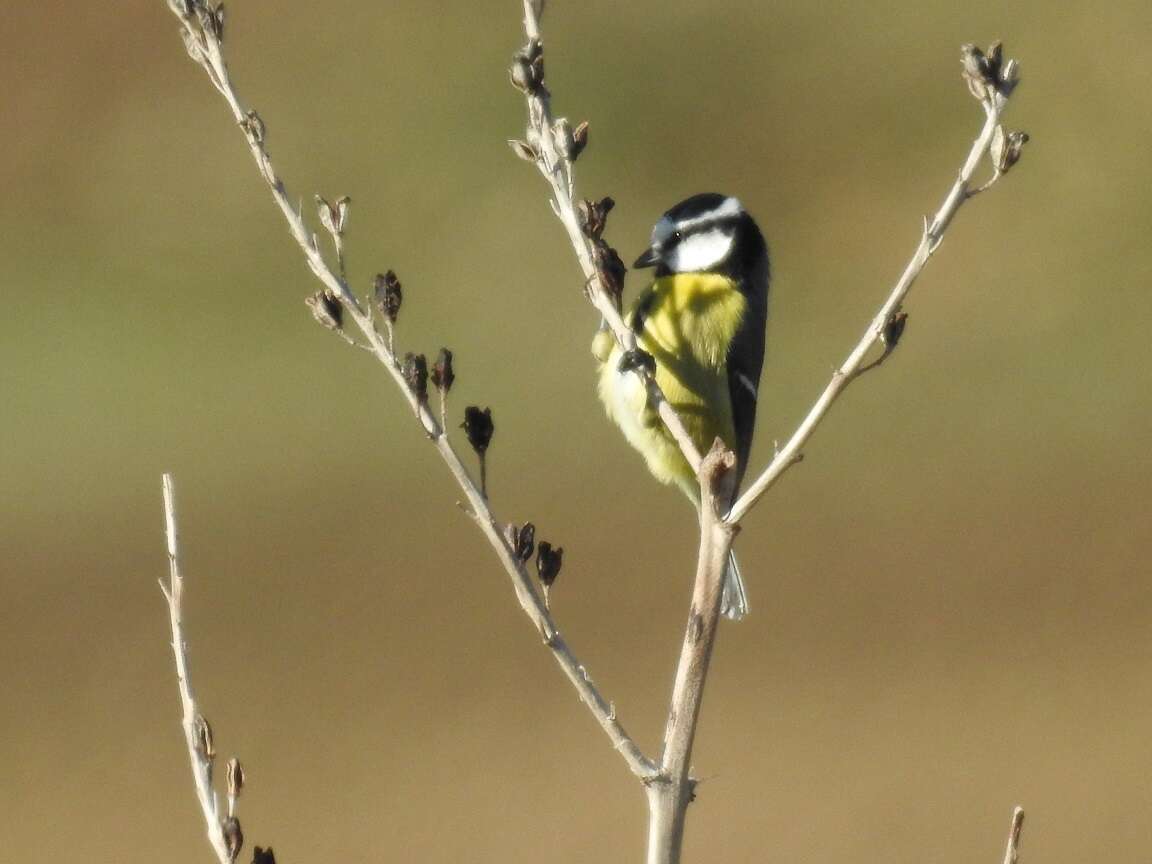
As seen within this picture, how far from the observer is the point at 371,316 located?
6.59 feet

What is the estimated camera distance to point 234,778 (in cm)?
161

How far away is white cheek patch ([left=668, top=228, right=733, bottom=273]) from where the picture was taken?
3.74 meters

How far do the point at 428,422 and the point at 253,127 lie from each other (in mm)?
413

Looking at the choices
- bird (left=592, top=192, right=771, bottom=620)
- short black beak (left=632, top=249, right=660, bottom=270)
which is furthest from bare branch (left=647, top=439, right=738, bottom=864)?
short black beak (left=632, top=249, right=660, bottom=270)

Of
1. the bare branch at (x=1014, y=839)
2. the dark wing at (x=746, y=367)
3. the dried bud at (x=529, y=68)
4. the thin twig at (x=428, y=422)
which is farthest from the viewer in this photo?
the dark wing at (x=746, y=367)

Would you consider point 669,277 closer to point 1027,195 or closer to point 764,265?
point 764,265

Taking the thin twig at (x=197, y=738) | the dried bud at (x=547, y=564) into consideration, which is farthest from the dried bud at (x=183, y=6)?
the dried bud at (x=547, y=564)

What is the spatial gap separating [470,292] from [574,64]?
6.14ft

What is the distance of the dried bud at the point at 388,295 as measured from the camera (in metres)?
2.07

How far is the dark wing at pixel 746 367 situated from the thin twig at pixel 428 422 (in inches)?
64.7

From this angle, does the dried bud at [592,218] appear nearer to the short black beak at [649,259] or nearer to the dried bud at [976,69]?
the dried bud at [976,69]

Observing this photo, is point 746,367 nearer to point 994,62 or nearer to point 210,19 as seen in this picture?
point 994,62

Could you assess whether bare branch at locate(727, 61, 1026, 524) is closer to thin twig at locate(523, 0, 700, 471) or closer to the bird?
thin twig at locate(523, 0, 700, 471)

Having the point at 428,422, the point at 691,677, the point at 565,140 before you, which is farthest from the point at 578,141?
the point at 691,677
